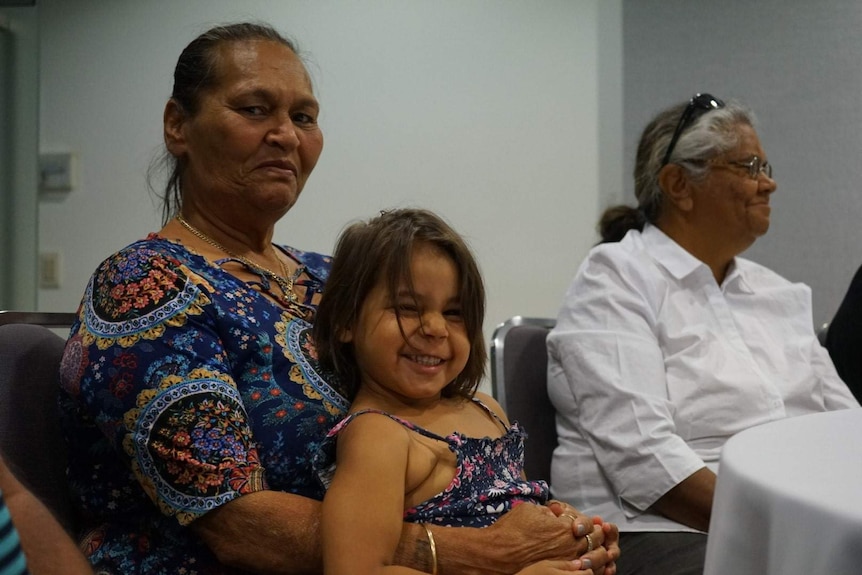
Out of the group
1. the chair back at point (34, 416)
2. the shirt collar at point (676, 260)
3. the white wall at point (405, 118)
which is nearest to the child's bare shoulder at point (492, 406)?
the chair back at point (34, 416)

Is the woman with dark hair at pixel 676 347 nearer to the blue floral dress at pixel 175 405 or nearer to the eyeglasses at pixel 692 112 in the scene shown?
the eyeglasses at pixel 692 112

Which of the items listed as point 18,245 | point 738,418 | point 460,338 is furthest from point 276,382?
point 18,245

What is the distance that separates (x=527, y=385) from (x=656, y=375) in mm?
288

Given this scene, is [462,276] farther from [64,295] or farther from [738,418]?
[64,295]

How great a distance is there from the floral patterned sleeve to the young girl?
144 mm

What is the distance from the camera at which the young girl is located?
49.1 inches

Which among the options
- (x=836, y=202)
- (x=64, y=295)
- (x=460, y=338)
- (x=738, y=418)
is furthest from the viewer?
(x=64, y=295)

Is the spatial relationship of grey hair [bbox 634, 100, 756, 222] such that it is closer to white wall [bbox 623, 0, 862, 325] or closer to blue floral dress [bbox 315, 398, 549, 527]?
blue floral dress [bbox 315, 398, 549, 527]

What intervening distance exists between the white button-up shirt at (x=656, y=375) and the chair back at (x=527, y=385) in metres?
0.04

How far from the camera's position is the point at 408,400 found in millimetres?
1448

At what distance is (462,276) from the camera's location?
57.2 inches

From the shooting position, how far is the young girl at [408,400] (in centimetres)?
125

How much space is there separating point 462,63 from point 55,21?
5.77 ft

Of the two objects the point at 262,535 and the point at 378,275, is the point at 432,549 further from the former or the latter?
the point at 378,275
